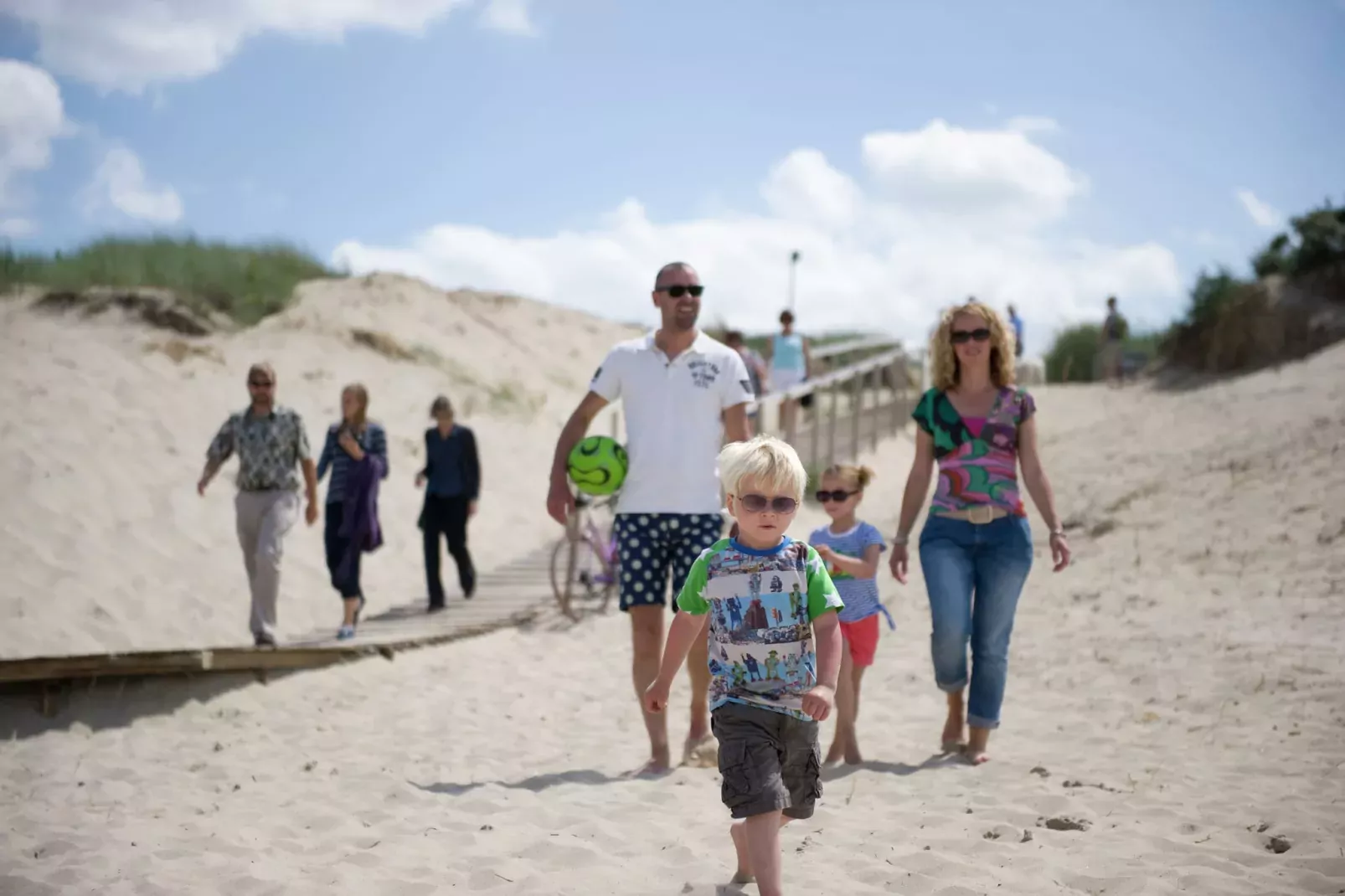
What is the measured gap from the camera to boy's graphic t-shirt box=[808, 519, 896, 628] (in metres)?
4.57

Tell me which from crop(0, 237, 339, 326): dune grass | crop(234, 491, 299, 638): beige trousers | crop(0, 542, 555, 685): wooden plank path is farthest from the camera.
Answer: crop(0, 237, 339, 326): dune grass

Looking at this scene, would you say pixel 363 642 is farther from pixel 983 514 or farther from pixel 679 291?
pixel 983 514

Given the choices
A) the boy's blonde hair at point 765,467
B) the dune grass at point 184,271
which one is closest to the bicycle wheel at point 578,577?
the boy's blonde hair at point 765,467

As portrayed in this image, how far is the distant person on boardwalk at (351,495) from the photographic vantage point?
7926mm

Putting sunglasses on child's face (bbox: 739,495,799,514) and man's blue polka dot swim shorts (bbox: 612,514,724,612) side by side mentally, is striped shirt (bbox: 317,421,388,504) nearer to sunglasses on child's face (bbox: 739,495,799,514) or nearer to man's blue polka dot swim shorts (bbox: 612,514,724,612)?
man's blue polka dot swim shorts (bbox: 612,514,724,612)

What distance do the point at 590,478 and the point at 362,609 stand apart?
5623mm

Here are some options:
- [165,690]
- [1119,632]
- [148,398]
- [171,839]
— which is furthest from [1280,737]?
[148,398]

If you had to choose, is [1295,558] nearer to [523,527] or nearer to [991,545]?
[991,545]

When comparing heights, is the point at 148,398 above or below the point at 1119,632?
above

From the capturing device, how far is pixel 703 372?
4773mm

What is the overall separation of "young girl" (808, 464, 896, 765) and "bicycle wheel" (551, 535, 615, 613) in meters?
3.96

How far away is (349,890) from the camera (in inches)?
135

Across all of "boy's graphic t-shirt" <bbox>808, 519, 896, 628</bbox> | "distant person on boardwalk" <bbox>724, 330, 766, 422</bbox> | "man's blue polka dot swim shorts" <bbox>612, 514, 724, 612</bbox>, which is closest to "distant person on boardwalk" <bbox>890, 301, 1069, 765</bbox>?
"boy's graphic t-shirt" <bbox>808, 519, 896, 628</bbox>

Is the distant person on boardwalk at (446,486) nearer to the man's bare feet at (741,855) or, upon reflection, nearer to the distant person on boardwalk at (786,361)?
the distant person on boardwalk at (786,361)
